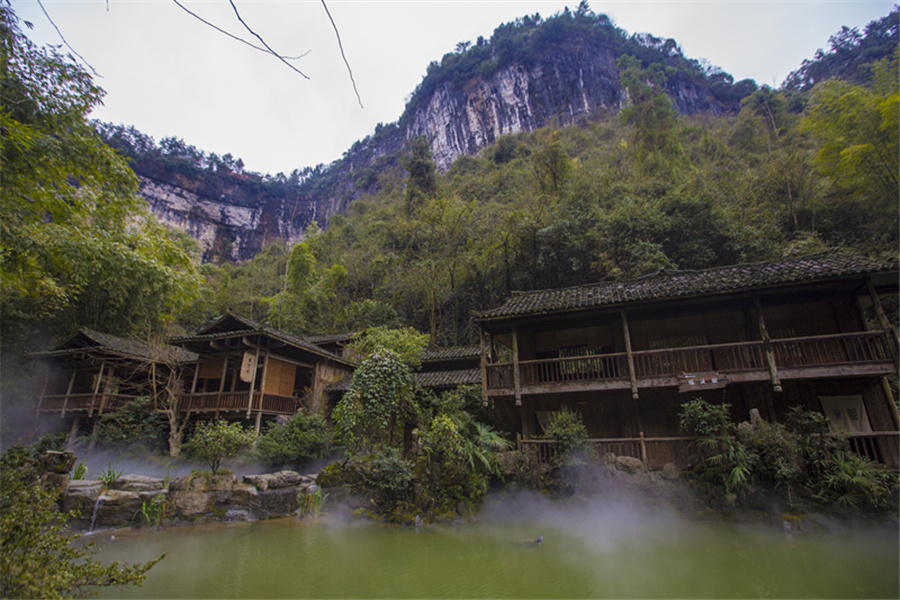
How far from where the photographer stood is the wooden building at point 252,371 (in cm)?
1557

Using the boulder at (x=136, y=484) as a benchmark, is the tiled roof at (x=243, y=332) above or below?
above

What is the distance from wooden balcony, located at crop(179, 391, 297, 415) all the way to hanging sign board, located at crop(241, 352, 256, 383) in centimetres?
74

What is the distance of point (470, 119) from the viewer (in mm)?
54750

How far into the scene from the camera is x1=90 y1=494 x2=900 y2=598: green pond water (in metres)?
5.17

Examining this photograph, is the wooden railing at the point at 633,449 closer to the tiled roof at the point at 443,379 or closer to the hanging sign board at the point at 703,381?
the hanging sign board at the point at 703,381

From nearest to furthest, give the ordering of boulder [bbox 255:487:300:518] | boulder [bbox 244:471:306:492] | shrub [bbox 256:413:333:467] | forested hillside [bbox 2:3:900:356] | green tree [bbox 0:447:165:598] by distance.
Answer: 1. green tree [bbox 0:447:165:598]
2. forested hillside [bbox 2:3:900:356]
3. boulder [bbox 255:487:300:518]
4. boulder [bbox 244:471:306:492]
5. shrub [bbox 256:413:333:467]

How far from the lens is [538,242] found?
2006 cm

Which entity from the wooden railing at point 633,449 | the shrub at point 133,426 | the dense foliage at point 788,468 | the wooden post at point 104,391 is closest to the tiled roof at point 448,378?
the wooden railing at point 633,449

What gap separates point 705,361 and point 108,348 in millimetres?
20688

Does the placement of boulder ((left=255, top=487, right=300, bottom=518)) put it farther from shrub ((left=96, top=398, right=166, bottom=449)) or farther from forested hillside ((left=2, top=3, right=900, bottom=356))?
shrub ((left=96, top=398, right=166, bottom=449))

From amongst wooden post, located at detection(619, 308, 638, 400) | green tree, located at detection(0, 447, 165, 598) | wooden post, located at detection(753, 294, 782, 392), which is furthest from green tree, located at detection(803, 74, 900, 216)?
green tree, located at detection(0, 447, 165, 598)

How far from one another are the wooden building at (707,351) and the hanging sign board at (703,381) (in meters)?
Result: 0.02

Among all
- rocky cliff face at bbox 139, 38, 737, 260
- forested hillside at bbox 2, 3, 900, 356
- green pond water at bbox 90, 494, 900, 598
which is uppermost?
rocky cliff face at bbox 139, 38, 737, 260

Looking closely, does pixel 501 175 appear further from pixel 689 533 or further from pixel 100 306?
pixel 689 533
